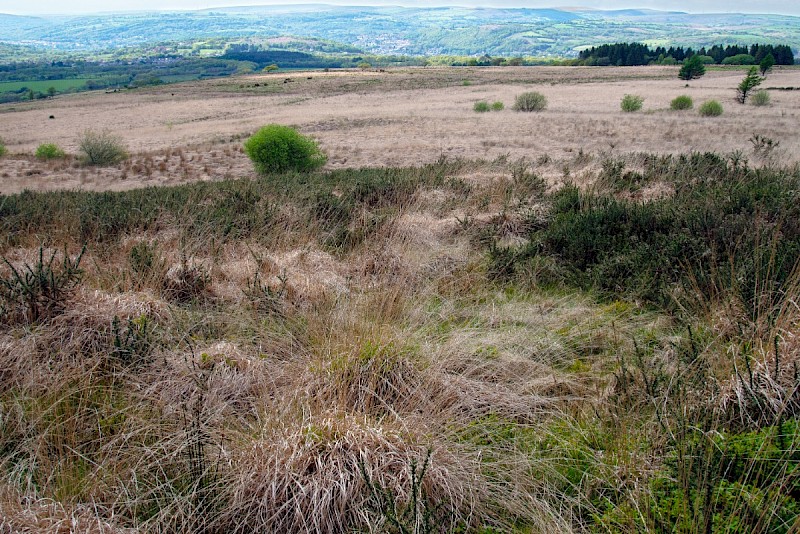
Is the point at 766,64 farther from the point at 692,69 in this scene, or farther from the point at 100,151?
the point at 100,151

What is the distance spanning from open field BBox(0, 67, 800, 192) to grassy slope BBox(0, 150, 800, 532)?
9.24 meters

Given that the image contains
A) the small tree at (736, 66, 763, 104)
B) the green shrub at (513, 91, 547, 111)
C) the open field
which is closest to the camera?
the open field

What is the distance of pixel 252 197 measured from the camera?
6.97 m

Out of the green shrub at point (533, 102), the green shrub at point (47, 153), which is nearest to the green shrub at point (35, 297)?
the green shrub at point (47, 153)

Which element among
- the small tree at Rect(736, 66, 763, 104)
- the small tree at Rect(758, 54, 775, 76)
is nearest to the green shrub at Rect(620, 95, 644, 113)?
the small tree at Rect(736, 66, 763, 104)

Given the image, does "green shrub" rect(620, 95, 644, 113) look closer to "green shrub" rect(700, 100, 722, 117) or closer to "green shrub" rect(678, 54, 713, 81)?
"green shrub" rect(700, 100, 722, 117)

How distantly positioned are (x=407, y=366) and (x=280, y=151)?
18.1 m

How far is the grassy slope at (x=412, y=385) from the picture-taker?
193cm

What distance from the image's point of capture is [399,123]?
33125 millimetres

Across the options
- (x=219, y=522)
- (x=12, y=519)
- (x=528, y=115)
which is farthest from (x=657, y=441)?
(x=528, y=115)

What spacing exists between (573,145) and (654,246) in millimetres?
19099

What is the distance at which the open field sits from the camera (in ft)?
70.4

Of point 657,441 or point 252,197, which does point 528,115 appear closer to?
point 252,197

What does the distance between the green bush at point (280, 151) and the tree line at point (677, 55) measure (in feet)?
234
